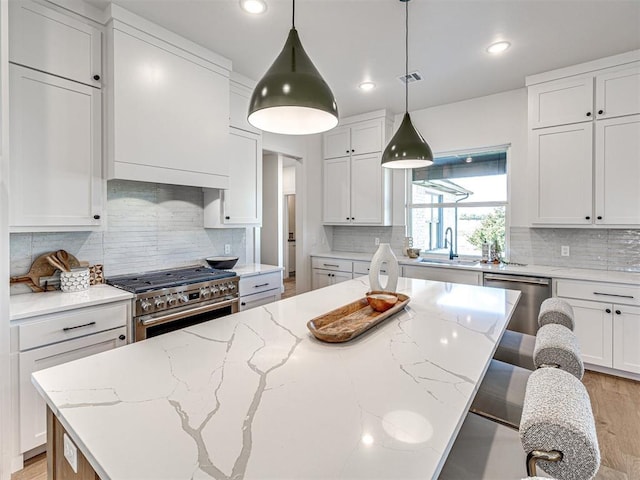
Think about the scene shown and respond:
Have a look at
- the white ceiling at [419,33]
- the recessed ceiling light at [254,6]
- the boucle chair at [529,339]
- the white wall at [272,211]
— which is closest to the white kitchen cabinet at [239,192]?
the white ceiling at [419,33]

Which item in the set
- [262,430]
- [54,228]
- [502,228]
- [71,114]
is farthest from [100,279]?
[502,228]

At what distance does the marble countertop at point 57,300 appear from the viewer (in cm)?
176

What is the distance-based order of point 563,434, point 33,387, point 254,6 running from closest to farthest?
point 563,434 → point 33,387 → point 254,6

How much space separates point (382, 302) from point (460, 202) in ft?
9.23

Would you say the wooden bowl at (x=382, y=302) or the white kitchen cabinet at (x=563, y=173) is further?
the white kitchen cabinet at (x=563, y=173)

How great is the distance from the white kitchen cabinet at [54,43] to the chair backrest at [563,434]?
2.92 m

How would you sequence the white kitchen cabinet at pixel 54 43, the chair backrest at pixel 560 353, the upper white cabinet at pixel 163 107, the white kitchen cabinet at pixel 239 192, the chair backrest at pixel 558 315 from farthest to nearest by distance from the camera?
the white kitchen cabinet at pixel 239 192 → the upper white cabinet at pixel 163 107 → the white kitchen cabinet at pixel 54 43 → the chair backrest at pixel 558 315 → the chair backrest at pixel 560 353

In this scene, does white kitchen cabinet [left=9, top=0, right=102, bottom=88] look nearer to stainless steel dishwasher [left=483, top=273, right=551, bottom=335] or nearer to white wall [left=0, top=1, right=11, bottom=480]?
white wall [left=0, top=1, right=11, bottom=480]

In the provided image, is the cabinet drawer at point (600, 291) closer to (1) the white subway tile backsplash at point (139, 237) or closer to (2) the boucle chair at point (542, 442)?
(2) the boucle chair at point (542, 442)

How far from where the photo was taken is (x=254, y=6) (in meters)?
2.17

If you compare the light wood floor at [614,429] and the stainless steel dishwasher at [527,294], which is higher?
the stainless steel dishwasher at [527,294]

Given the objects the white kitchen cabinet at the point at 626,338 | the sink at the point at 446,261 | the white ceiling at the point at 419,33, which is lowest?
the white kitchen cabinet at the point at 626,338

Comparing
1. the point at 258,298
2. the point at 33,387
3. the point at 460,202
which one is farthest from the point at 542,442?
the point at 460,202

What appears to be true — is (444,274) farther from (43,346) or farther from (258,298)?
(43,346)
